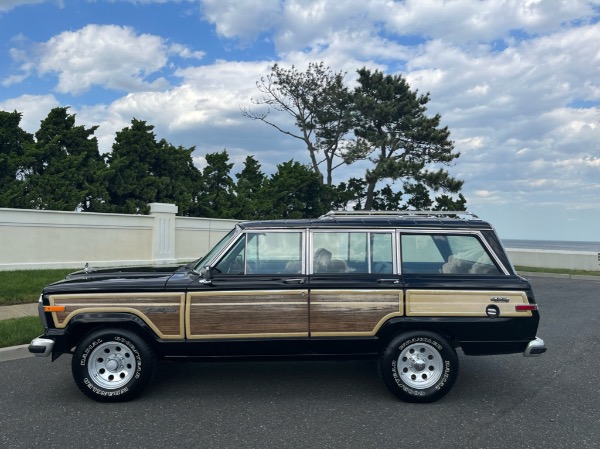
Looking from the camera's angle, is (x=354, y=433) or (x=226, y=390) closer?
(x=354, y=433)

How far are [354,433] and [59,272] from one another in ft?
40.3

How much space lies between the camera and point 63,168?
65.9 ft

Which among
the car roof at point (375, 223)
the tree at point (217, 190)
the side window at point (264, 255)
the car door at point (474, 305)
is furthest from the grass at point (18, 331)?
the tree at point (217, 190)

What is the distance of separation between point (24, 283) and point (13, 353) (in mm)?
5876

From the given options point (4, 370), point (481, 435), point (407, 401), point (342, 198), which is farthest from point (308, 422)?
point (342, 198)

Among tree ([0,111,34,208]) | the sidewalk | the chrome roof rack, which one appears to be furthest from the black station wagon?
tree ([0,111,34,208])

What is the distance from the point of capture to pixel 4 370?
20.9 ft

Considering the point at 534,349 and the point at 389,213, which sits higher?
the point at 389,213

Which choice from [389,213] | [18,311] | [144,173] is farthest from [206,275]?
[144,173]

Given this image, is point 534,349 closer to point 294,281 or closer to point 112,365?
point 294,281

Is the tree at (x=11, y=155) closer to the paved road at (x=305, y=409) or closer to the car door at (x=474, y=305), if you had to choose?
the paved road at (x=305, y=409)

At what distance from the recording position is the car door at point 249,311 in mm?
5215

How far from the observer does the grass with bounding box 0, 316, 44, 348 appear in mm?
7289

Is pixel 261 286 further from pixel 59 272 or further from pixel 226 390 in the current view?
pixel 59 272
